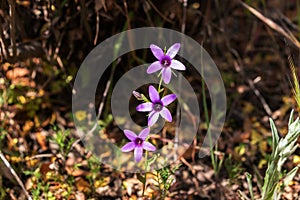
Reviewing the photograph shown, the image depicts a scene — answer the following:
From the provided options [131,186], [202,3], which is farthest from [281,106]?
[131,186]

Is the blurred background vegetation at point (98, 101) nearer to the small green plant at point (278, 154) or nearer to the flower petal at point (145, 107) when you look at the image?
the small green plant at point (278, 154)

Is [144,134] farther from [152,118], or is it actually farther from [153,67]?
[153,67]

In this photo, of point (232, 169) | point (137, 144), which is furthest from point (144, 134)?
point (232, 169)

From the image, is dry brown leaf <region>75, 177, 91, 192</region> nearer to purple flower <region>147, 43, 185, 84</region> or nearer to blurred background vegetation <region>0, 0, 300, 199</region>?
blurred background vegetation <region>0, 0, 300, 199</region>

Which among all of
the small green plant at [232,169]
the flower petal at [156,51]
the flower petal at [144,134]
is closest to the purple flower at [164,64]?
the flower petal at [156,51]

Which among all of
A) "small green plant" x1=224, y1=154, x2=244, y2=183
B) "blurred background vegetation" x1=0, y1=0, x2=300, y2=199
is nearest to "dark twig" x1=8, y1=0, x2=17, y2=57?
"blurred background vegetation" x1=0, y1=0, x2=300, y2=199

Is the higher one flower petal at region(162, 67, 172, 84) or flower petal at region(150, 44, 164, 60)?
flower petal at region(150, 44, 164, 60)
